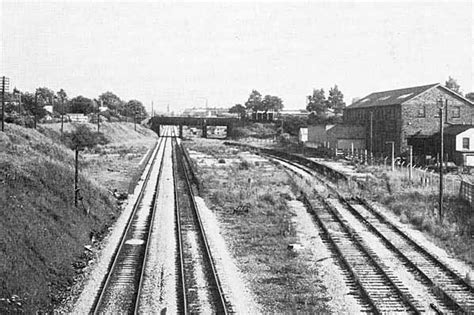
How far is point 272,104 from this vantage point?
148125 mm

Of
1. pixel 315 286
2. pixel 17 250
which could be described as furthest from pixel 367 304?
pixel 17 250

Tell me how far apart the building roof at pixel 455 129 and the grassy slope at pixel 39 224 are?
34.3 meters

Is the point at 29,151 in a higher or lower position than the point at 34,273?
higher

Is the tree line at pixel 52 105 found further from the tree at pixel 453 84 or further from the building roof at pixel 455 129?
the tree at pixel 453 84

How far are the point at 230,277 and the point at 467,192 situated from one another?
17.5 metres

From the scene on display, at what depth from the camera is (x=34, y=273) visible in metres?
14.4

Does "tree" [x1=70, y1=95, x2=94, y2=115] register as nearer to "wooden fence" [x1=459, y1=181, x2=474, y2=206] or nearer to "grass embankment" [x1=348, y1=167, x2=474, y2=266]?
"grass embankment" [x1=348, y1=167, x2=474, y2=266]

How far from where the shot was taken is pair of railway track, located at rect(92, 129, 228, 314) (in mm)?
13445

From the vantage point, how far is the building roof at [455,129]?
49350 millimetres

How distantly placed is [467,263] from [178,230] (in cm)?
1072

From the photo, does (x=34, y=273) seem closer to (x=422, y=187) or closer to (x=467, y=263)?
(x=467, y=263)

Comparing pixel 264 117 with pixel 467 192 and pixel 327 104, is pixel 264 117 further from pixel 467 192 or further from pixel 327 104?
pixel 467 192

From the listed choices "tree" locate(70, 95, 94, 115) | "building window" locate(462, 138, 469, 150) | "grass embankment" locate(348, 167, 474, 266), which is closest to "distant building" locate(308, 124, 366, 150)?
"building window" locate(462, 138, 469, 150)

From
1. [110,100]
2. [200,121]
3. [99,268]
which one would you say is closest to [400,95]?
[99,268]
